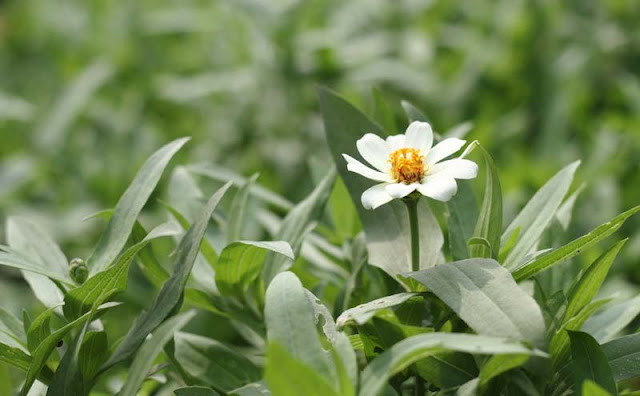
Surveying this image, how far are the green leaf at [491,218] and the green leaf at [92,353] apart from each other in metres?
0.38

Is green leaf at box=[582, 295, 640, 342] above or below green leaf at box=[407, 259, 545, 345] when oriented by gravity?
below

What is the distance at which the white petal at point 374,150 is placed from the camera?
83cm

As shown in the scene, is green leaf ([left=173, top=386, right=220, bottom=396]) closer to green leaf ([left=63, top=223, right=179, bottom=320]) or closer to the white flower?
green leaf ([left=63, top=223, right=179, bottom=320])

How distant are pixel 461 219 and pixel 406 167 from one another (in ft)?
0.50

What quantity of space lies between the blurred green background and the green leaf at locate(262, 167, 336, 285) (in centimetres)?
76

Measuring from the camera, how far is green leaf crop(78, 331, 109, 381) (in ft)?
2.73

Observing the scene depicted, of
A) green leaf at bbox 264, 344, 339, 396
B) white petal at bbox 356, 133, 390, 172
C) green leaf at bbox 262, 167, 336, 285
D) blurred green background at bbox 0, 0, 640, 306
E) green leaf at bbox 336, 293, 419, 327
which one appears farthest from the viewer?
blurred green background at bbox 0, 0, 640, 306

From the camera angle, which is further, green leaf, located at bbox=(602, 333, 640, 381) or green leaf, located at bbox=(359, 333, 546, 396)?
green leaf, located at bbox=(602, 333, 640, 381)

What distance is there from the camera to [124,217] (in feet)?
2.90

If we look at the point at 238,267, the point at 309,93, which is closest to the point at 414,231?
the point at 238,267

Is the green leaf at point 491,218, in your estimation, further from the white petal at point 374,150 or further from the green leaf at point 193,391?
the green leaf at point 193,391

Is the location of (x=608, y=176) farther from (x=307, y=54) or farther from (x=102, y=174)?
(x=102, y=174)

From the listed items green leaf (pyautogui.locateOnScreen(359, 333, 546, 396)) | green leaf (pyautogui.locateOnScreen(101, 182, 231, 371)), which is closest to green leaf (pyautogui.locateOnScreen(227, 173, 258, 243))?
green leaf (pyautogui.locateOnScreen(101, 182, 231, 371))

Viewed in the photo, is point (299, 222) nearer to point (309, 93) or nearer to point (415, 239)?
point (415, 239)
